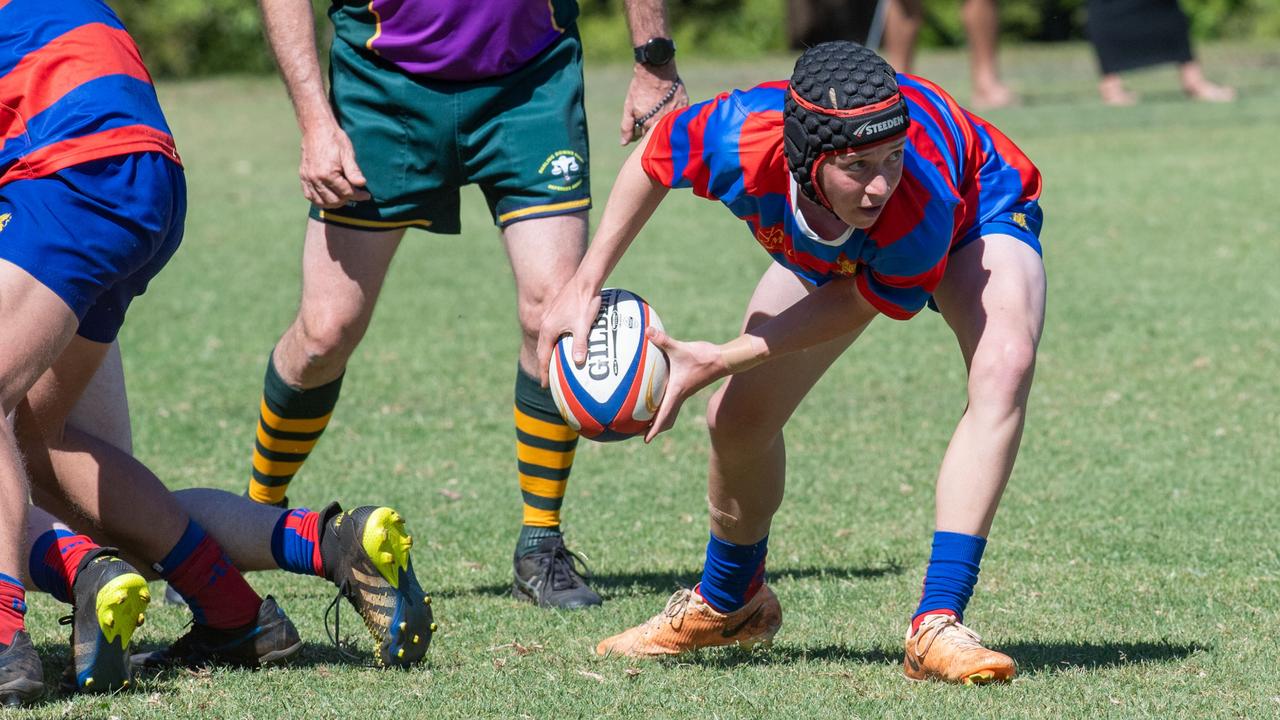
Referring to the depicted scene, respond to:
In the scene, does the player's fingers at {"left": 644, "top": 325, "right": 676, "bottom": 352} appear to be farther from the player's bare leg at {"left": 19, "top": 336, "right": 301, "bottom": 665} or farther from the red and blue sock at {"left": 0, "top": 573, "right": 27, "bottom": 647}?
the red and blue sock at {"left": 0, "top": 573, "right": 27, "bottom": 647}

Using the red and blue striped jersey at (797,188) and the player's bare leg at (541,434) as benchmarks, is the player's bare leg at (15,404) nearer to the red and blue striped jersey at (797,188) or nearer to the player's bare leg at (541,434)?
the red and blue striped jersey at (797,188)

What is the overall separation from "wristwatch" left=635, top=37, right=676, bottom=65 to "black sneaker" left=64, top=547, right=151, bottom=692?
7.53ft

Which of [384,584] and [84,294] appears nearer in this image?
[84,294]

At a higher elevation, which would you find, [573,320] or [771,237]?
[771,237]

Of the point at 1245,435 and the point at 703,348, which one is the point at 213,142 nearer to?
the point at 1245,435

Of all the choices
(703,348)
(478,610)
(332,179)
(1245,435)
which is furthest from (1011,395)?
(1245,435)

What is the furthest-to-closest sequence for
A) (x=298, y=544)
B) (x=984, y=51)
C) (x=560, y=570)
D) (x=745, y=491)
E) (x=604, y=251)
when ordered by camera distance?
(x=984, y=51) < (x=560, y=570) < (x=745, y=491) < (x=298, y=544) < (x=604, y=251)

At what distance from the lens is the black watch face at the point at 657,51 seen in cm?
524

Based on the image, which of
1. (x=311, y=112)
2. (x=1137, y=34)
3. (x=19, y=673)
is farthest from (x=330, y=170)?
(x=1137, y=34)

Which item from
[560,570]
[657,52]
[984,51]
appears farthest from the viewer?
[984,51]

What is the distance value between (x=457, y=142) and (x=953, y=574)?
2060 mm

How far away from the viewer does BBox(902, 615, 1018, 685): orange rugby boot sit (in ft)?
12.8

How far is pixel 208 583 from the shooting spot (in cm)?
423

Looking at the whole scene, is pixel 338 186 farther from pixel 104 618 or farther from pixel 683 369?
pixel 104 618
